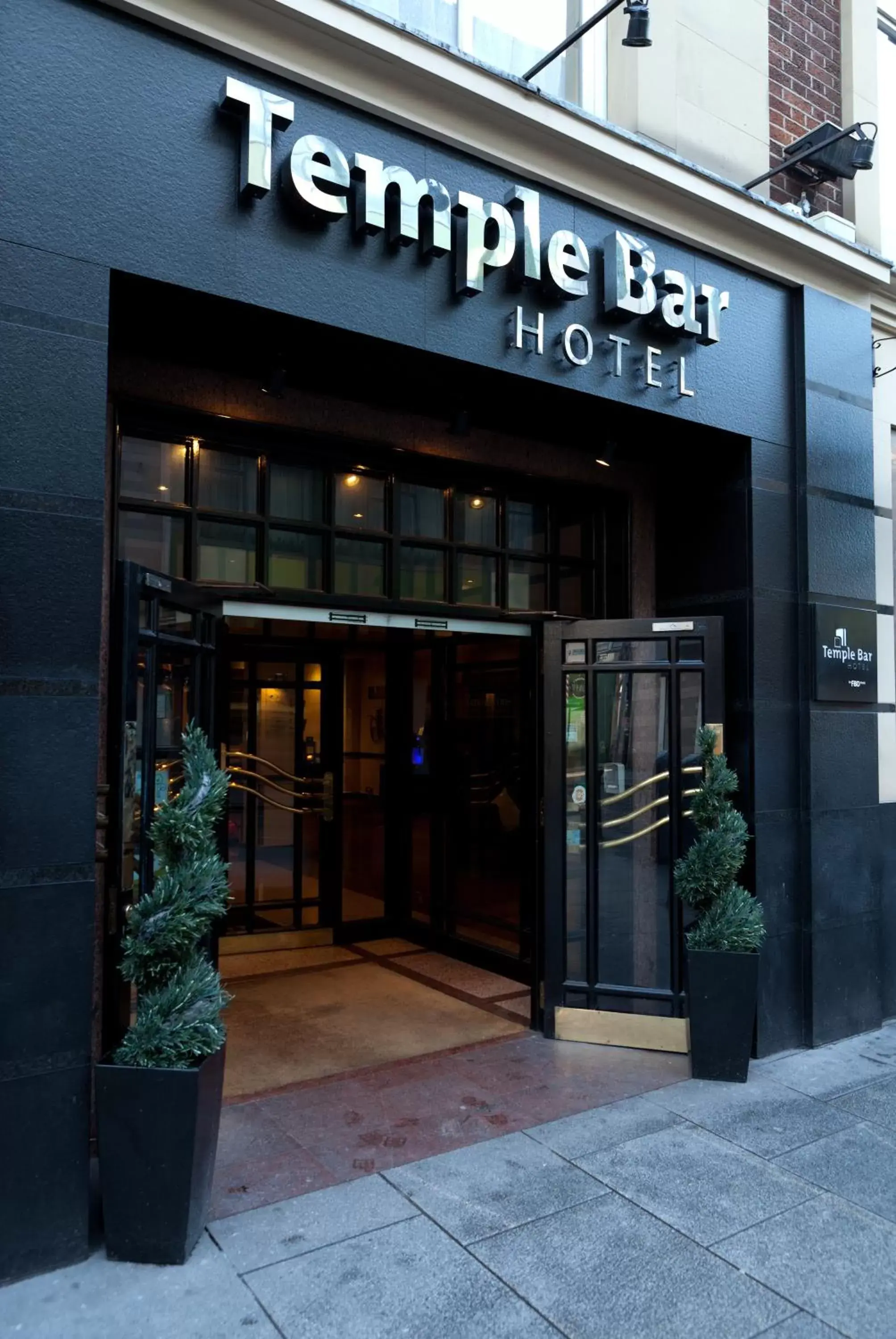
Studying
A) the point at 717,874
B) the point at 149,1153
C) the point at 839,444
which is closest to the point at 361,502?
the point at 717,874

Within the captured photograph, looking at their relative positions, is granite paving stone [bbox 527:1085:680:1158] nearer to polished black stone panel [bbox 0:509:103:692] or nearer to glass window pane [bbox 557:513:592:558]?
polished black stone panel [bbox 0:509:103:692]

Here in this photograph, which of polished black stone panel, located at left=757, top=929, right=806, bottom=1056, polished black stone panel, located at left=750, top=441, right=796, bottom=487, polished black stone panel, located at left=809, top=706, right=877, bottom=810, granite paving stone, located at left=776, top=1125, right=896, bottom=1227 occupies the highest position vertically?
polished black stone panel, located at left=750, top=441, right=796, bottom=487

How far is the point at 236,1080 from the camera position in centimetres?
530

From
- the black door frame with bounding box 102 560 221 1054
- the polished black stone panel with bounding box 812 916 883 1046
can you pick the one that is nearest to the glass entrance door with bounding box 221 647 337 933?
the black door frame with bounding box 102 560 221 1054

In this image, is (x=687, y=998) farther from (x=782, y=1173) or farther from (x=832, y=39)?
(x=832, y=39)

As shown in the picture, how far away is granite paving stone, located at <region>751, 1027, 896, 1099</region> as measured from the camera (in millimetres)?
5406

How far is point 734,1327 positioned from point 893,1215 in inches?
45.1

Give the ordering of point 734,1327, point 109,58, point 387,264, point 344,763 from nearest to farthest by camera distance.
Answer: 1. point 734,1327
2. point 109,58
3. point 387,264
4. point 344,763

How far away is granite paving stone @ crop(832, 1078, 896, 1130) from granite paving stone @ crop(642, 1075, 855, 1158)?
0.24ft

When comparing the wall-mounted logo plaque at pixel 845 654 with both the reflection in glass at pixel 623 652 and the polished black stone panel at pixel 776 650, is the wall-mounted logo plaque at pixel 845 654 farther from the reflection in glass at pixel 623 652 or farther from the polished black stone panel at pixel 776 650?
the reflection in glass at pixel 623 652

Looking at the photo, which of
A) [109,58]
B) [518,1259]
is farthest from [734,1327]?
[109,58]

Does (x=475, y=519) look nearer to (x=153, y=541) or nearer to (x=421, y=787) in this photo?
(x=153, y=541)

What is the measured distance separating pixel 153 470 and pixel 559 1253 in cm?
403

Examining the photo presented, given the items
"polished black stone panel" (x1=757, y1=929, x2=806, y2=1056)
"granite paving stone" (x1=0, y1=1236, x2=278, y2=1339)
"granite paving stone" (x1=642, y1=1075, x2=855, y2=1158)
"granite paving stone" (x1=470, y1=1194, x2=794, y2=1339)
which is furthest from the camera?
"polished black stone panel" (x1=757, y1=929, x2=806, y2=1056)
